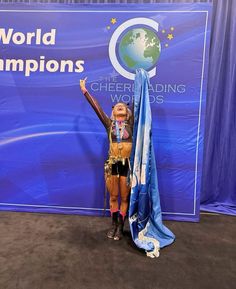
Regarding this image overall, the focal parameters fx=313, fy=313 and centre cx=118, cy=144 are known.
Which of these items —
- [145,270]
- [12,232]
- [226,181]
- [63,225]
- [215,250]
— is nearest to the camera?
[145,270]

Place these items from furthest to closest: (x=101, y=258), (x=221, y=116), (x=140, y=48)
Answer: (x=221, y=116) → (x=140, y=48) → (x=101, y=258)

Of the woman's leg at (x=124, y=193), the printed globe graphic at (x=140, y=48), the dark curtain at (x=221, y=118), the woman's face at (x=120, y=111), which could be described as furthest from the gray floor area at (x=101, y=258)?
the printed globe graphic at (x=140, y=48)

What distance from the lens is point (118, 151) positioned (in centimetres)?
261

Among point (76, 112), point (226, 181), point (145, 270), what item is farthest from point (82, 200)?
point (226, 181)

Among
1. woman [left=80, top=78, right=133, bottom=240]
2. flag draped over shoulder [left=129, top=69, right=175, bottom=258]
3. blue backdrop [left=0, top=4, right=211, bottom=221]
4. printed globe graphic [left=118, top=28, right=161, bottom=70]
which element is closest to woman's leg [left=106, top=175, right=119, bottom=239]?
woman [left=80, top=78, right=133, bottom=240]

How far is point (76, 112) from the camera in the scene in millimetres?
3057

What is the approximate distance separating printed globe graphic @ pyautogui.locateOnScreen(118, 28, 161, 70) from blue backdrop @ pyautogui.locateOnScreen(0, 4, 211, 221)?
78 mm

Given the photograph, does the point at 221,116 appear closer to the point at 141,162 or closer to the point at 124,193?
the point at 141,162

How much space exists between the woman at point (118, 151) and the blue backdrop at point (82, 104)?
1.34 ft

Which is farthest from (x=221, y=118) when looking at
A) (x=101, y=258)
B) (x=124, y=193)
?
(x=101, y=258)

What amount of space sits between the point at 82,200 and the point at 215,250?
4.40 feet

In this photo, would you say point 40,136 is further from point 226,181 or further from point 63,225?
point 226,181

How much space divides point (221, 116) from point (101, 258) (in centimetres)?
194

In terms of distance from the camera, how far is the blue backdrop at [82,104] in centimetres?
293
